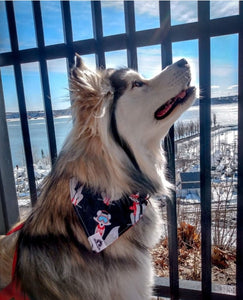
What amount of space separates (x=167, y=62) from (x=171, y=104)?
13.9 inches

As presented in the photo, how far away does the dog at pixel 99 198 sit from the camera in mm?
1441

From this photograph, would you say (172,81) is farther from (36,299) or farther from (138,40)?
(36,299)

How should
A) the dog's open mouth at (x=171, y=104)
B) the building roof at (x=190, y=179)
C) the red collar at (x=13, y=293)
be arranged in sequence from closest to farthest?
the red collar at (x=13, y=293)
the dog's open mouth at (x=171, y=104)
the building roof at (x=190, y=179)

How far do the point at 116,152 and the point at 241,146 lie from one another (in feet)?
2.93

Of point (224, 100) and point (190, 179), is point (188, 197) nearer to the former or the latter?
point (190, 179)

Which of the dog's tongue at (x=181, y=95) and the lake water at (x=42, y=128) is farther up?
the dog's tongue at (x=181, y=95)

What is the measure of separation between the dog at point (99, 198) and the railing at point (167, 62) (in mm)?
202

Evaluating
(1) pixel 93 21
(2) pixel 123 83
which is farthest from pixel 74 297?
(1) pixel 93 21

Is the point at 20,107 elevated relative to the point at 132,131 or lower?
elevated

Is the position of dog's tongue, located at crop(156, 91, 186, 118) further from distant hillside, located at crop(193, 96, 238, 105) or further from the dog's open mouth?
distant hillside, located at crop(193, 96, 238, 105)

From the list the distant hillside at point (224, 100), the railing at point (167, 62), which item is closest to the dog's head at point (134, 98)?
the railing at point (167, 62)

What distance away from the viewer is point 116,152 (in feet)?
4.99

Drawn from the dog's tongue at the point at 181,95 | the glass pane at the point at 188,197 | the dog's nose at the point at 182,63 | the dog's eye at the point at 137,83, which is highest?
the dog's nose at the point at 182,63

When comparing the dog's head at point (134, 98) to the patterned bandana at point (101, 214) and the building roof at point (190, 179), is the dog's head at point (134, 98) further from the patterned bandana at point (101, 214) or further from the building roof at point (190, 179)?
the building roof at point (190, 179)
